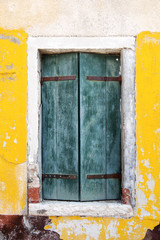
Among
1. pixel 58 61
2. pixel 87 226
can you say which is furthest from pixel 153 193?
pixel 58 61

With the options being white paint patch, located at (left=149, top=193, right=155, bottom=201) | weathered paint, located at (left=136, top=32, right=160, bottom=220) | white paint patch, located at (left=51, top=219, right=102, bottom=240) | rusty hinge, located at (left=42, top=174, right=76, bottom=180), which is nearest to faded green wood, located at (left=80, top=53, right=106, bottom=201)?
rusty hinge, located at (left=42, top=174, right=76, bottom=180)

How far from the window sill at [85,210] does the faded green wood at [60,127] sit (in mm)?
152

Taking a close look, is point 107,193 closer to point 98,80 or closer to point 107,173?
point 107,173

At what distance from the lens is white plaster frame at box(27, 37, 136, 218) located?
2.62 m

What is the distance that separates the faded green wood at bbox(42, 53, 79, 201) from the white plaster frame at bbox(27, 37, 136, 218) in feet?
0.42

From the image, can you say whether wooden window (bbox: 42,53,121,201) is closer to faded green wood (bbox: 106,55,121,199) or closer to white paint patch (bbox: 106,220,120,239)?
faded green wood (bbox: 106,55,121,199)

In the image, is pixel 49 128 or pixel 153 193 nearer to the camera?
pixel 153 193

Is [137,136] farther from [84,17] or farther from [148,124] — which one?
[84,17]

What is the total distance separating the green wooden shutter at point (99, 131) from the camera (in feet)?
9.02

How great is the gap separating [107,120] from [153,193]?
3.08 feet

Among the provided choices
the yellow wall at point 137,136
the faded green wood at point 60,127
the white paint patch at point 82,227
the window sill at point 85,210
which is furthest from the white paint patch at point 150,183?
the faded green wood at point 60,127

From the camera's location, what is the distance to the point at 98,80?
2746mm

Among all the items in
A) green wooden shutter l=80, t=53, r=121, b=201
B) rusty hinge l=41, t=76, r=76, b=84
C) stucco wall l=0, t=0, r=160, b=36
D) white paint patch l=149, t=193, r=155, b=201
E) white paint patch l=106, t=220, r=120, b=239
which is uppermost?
stucco wall l=0, t=0, r=160, b=36

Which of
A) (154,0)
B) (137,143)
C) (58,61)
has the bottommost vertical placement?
(137,143)
